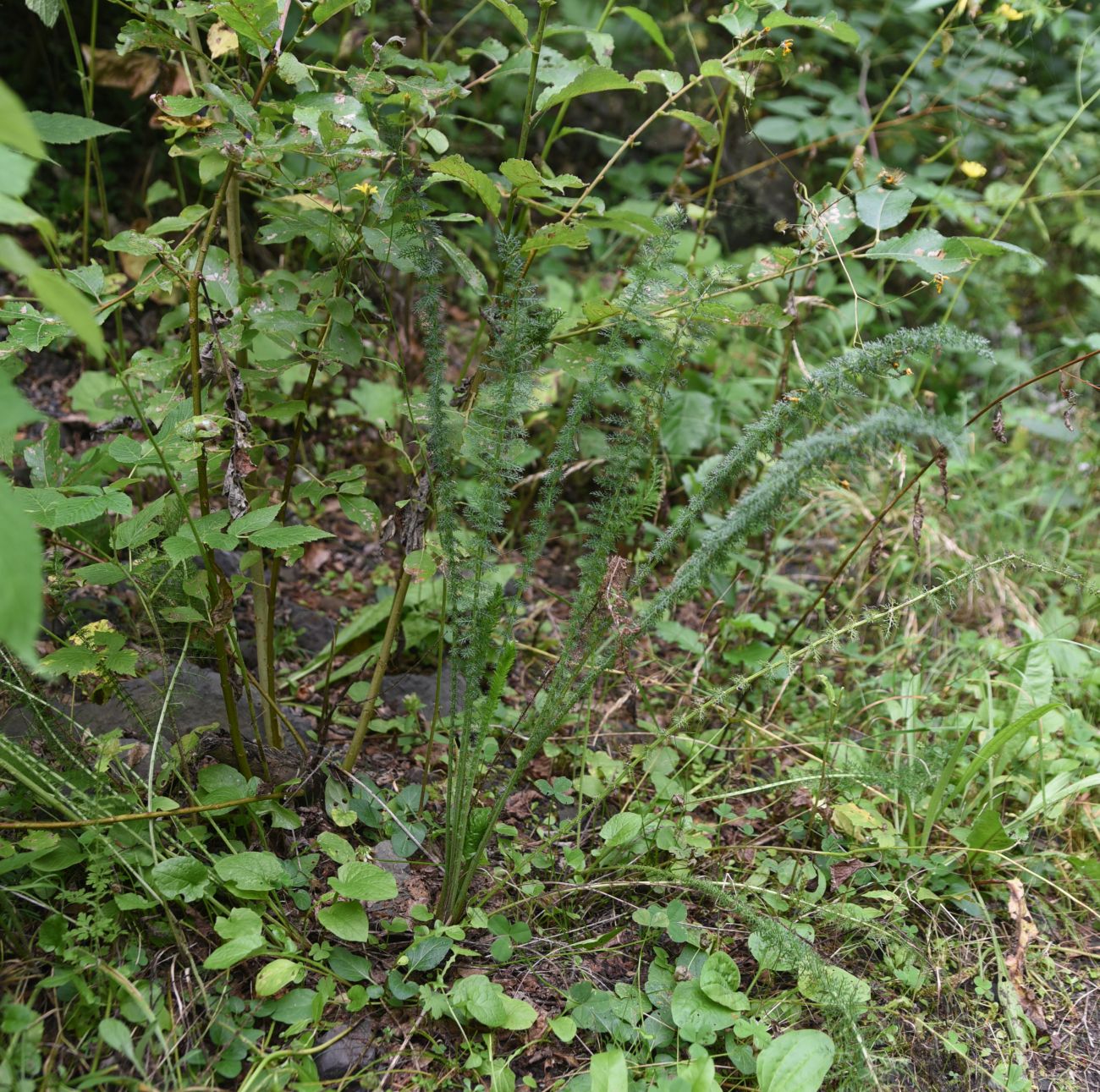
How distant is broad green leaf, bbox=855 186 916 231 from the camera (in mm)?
1604

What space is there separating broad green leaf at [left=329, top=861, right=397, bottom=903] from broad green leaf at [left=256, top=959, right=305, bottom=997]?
4.5 inches

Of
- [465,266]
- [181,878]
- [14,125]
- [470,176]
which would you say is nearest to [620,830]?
[181,878]

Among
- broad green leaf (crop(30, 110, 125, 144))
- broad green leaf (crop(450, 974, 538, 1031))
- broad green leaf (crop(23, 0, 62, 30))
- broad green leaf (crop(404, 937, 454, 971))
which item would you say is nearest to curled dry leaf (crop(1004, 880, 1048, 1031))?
broad green leaf (crop(450, 974, 538, 1031))

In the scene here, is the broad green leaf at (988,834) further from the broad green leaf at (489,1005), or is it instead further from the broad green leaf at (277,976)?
the broad green leaf at (277,976)

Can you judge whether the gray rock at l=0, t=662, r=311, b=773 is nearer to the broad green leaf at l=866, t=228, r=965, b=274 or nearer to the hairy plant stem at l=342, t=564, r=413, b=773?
the hairy plant stem at l=342, t=564, r=413, b=773

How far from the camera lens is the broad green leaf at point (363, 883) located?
51.6 inches

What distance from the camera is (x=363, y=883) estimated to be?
133 centimetres

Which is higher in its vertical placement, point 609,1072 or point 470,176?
point 470,176

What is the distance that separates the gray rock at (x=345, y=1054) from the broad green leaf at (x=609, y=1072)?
1.03 feet

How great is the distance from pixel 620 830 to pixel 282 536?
780 millimetres

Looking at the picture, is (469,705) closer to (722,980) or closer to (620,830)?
(620,830)

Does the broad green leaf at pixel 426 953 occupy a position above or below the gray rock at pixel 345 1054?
above

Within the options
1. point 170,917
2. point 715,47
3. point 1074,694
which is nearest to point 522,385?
point 170,917

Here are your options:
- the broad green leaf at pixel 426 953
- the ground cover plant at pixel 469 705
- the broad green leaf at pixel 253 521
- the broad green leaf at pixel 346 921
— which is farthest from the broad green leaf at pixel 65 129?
→ the broad green leaf at pixel 426 953
